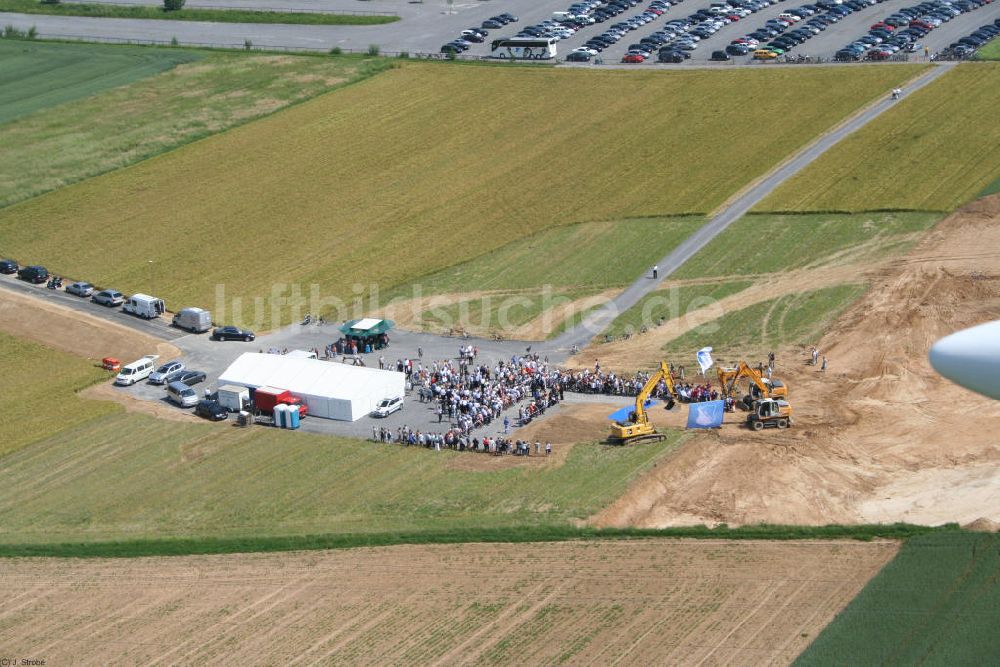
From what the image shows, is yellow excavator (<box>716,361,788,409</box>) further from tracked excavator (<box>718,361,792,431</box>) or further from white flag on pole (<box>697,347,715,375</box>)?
white flag on pole (<box>697,347,715,375</box>)

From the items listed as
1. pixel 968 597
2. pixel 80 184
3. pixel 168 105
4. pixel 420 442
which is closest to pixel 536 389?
pixel 420 442

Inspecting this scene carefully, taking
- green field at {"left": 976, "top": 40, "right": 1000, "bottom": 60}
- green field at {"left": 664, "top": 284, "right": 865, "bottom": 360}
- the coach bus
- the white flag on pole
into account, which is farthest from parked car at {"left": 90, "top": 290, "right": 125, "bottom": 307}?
green field at {"left": 976, "top": 40, "right": 1000, "bottom": 60}

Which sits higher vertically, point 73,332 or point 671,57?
point 671,57

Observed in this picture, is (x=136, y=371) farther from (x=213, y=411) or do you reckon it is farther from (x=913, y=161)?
(x=913, y=161)

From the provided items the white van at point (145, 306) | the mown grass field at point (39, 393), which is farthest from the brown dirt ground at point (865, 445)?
the mown grass field at point (39, 393)

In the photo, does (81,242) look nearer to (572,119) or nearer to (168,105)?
(168,105)

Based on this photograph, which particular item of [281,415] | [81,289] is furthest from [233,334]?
[81,289]
